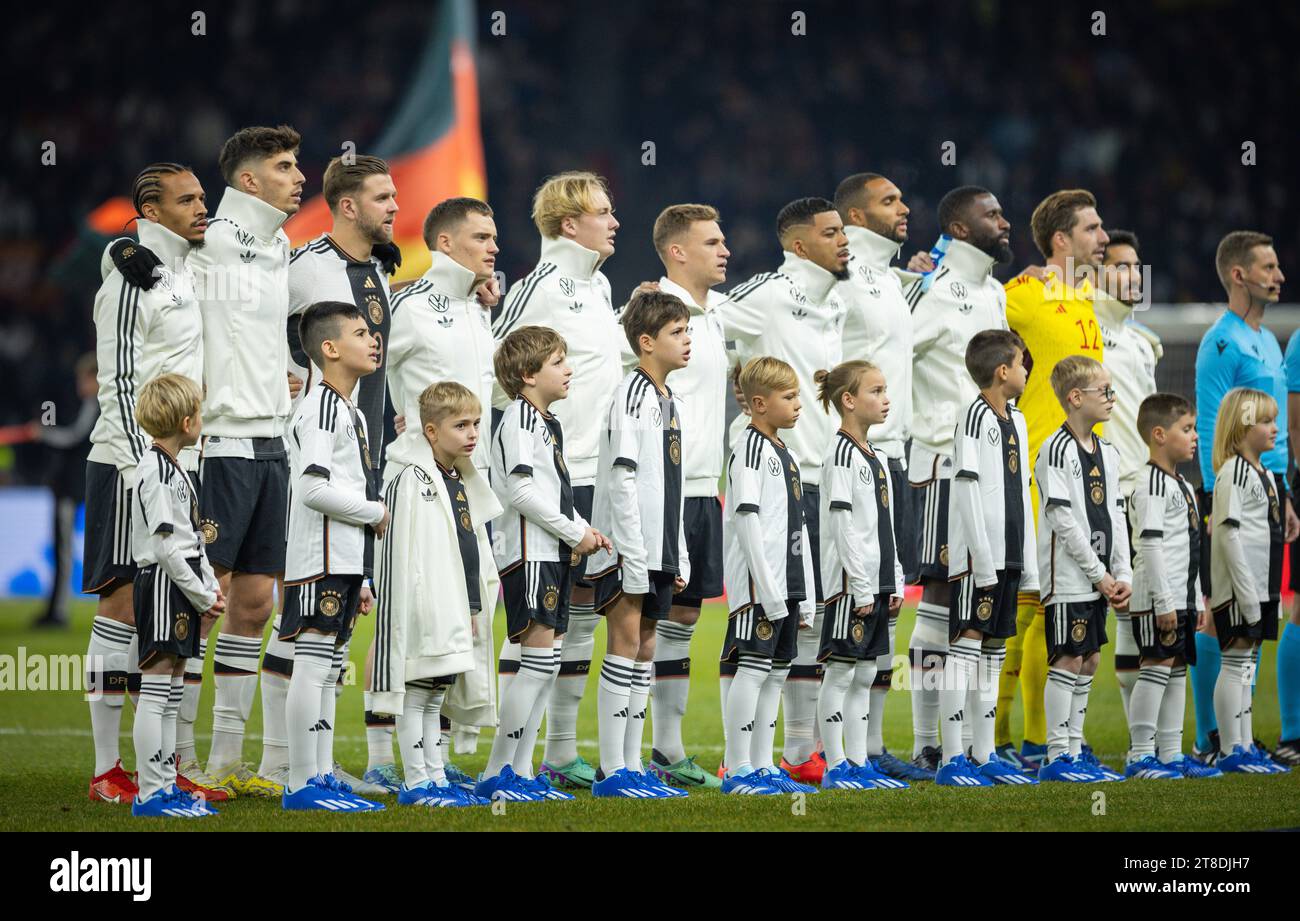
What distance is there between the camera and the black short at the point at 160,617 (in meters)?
5.62

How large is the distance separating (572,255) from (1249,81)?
17822 mm

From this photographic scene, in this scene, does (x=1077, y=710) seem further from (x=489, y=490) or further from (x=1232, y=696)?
(x=489, y=490)

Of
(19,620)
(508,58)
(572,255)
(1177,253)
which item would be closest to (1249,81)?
(1177,253)

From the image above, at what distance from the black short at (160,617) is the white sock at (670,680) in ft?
6.31

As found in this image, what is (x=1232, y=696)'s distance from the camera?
24.1ft

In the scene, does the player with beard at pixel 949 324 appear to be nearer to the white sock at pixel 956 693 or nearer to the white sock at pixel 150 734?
the white sock at pixel 956 693

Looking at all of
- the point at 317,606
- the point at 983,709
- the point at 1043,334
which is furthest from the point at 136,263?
the point at 1043,334

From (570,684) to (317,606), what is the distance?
52.1 inches

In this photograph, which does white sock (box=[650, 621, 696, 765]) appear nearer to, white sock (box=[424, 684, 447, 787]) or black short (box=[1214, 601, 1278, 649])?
white sock (box=[424, 684, 447, 787])

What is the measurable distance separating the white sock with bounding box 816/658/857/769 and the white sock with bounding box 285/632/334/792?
1.92 meters

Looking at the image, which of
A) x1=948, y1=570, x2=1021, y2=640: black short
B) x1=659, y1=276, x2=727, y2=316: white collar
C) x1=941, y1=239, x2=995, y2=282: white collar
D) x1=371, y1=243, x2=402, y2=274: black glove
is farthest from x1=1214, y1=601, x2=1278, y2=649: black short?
x1=371, y1=243, x2=402, y2=274: black glove

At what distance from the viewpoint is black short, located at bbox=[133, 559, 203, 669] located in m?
5.62

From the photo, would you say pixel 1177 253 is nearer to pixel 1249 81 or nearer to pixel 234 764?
pixel 1249 81

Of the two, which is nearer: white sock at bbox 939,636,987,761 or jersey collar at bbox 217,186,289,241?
jersey collar at bbox 217,186,289,241
